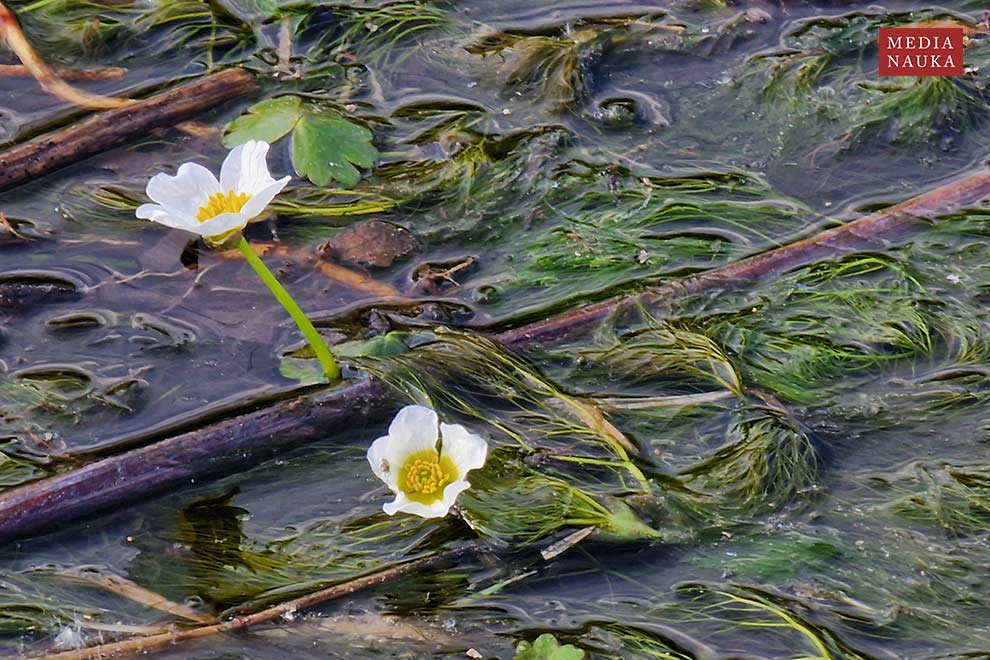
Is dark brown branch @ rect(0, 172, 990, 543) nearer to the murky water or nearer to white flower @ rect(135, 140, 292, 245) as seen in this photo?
the murky water

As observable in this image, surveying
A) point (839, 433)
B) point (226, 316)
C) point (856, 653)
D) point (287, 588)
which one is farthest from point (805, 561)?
point (226, 316)

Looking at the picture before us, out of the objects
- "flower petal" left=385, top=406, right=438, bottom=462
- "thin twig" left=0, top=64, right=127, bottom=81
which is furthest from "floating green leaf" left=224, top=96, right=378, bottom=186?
"flower petal" left=385, top=406, right=438, bottom=462

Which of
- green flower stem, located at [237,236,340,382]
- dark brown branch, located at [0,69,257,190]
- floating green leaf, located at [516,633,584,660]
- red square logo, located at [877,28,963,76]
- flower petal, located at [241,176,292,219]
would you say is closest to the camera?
floating green leaf, located at [516,633,584,660]

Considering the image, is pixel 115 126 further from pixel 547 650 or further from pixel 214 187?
pixel 547 650

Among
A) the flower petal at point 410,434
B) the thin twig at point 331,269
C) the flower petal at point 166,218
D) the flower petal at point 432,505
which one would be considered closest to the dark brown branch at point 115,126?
the thin twig at point 331,269

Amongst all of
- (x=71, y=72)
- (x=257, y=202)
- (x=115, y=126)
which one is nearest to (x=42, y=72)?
(x=71, y=72)

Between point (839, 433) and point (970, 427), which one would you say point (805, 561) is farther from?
point (970, 427)

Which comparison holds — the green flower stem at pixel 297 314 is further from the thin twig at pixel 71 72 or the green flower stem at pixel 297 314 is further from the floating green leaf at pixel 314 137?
the thin twig at pixel 71 72
